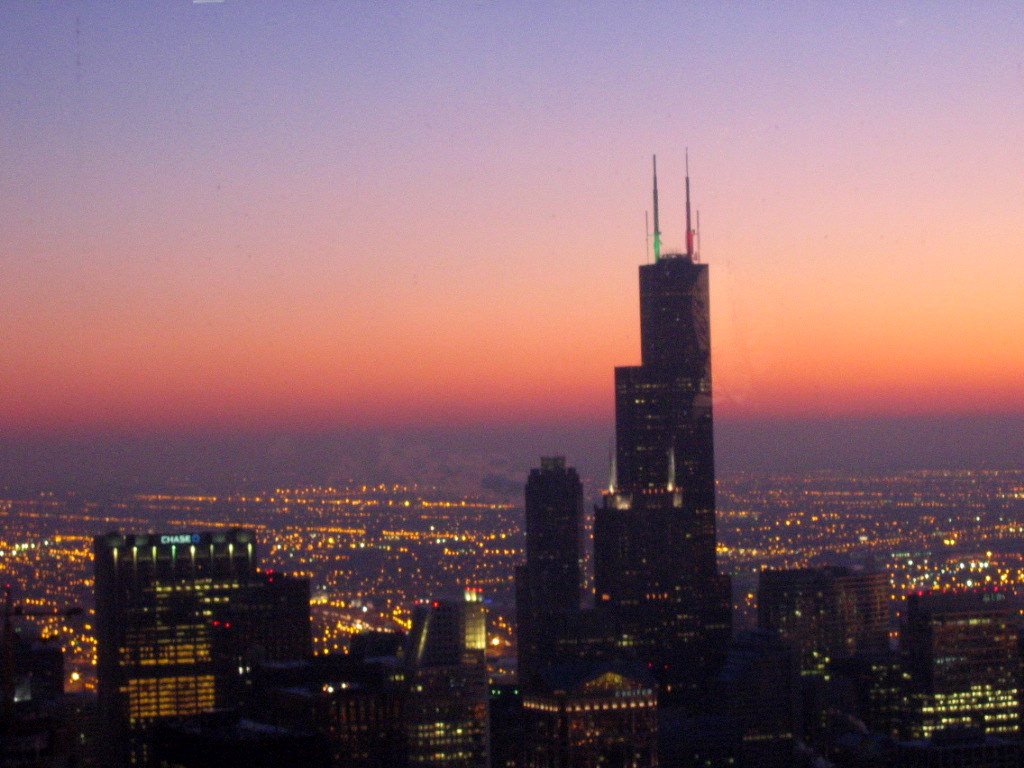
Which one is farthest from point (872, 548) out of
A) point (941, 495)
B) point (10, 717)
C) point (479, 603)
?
point (10, 717)

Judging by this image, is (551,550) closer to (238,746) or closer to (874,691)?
(874,691)

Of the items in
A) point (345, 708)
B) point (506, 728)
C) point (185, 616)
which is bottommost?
point (506, 728)

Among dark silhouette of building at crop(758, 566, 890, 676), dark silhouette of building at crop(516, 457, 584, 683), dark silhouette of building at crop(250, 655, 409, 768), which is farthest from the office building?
dark silhouette of building at crop(758, 566, 890, 676)

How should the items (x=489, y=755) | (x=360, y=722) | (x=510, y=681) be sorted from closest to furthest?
(x=360, y=722), (x=489, y=755), (x=510, y=681)

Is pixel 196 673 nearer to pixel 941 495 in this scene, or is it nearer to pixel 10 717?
pixel 10 717

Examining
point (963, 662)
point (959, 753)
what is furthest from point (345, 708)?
point (963, 662)
